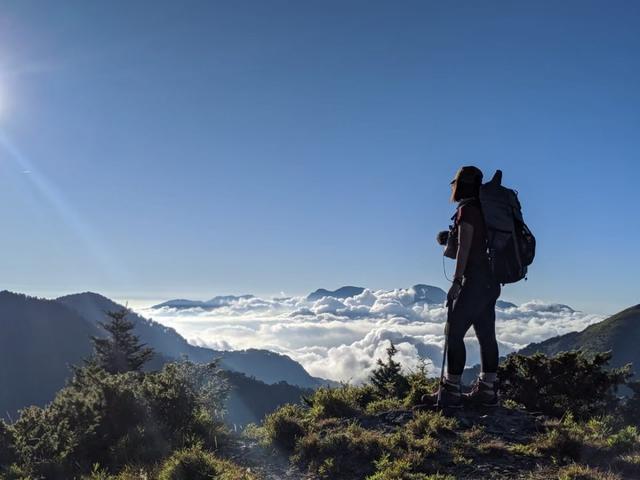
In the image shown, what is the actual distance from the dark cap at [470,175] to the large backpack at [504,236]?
0.53 feet

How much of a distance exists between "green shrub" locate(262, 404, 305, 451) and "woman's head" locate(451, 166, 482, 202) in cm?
367

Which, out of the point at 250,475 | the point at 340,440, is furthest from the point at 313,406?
the point at 250,475

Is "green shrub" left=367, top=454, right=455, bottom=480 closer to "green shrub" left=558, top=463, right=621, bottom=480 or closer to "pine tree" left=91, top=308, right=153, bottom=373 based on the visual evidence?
"green shrub" left=558, top=463, right=621, bottom=480

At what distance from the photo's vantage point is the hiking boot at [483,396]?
700 centimetres

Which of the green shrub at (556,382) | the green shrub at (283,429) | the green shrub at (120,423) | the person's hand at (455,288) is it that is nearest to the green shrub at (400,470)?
the green shrub at (283,429)

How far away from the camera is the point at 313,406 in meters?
7.63

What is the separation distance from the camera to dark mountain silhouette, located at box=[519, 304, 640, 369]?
524 ft

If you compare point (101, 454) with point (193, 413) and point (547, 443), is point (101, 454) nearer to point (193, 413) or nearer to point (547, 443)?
point (193, 413)

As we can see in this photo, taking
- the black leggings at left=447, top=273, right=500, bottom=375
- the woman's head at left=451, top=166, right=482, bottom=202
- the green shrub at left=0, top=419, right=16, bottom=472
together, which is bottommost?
the green shrub at left=0, top=419, right=16, bottom=472

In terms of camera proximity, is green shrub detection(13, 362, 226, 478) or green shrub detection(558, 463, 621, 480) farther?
green shrub detection(13, 362, 226, 478)

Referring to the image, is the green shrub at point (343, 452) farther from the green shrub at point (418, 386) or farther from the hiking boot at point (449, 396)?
the green shrub at point (418, 386)

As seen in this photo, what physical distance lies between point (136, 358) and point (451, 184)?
3788cm

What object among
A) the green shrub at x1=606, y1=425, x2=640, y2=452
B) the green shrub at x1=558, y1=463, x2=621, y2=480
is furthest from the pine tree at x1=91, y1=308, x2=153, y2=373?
the green shrub at x1=558, y1=463, x2=621, y2=480

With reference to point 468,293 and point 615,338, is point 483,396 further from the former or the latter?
point 615,338
